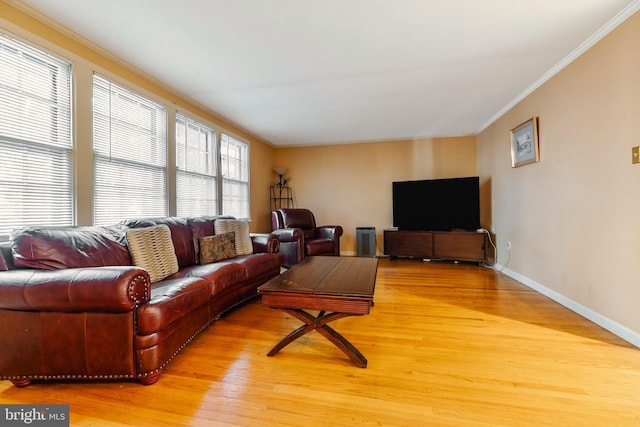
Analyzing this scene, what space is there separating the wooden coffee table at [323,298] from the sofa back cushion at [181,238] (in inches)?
48.1

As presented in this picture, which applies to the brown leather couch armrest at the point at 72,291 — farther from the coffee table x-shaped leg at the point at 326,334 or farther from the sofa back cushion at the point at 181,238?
the sofa back cushion at the point at 181,238

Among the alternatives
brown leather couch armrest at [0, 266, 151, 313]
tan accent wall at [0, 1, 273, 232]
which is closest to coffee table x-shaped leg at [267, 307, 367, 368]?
brown leather couch armrest at [0, 266, 151, 313]

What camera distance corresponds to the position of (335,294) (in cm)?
155

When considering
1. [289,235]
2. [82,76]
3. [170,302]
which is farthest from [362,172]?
[170,302]

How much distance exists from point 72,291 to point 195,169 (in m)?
2.47

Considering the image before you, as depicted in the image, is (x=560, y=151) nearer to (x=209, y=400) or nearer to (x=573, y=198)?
(x=573, y=198)

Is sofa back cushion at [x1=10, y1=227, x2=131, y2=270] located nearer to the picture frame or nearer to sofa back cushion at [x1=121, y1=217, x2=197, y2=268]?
sofa back cushion at [x1=121, y1=217, x2=197, y2=268]

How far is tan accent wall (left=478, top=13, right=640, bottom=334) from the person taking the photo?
1.91 metres

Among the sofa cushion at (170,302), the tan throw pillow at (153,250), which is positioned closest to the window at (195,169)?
the tan throw pillow at (153,250)

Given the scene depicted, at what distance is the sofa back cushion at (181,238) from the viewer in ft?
8.25

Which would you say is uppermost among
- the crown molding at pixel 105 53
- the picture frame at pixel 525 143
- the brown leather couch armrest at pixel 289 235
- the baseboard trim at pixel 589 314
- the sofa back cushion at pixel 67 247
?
the crown molding at pixel 105 53

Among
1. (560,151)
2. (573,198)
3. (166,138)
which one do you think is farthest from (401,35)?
(166,138)

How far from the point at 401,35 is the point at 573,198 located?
2.16 metres

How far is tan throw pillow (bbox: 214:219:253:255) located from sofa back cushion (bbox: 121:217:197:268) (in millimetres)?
360
